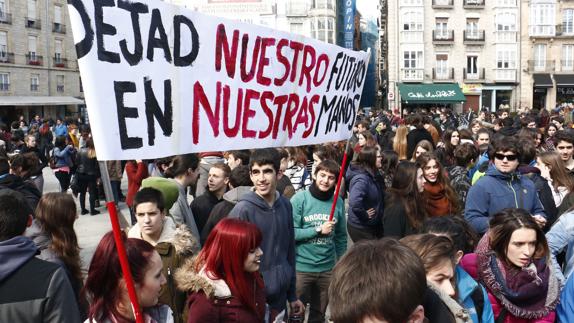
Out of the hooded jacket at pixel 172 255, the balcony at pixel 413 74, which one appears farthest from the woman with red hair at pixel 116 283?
the balcony at pixel 413 74

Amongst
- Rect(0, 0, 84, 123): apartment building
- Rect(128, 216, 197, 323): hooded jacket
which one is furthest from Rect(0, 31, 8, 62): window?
Rect(128, 216, 197, 323): hooded jacket

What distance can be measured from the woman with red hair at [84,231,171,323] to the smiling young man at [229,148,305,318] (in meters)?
1.11

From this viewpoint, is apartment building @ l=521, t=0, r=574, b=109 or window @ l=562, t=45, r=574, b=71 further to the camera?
window @ l=562, t=45, r=574, b=71

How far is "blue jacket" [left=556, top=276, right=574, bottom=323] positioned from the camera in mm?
2785

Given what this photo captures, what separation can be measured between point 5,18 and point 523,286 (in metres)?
43.1

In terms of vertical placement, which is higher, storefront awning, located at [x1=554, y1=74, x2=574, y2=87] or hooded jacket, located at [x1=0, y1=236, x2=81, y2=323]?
storefront awning, located at [x1=554, y1=74, x2=574, y2=87]

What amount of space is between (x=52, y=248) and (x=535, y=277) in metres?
2.85

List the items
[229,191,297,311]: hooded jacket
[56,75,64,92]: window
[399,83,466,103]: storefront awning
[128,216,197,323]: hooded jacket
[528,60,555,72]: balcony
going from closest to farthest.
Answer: [128,216,197,323]: hooded jacket < [229,191,297,311]: hooded jacket < [399,83,466,103]: storefront awning < [528,60,555,72]: balcony < [56,75,64,92]: window

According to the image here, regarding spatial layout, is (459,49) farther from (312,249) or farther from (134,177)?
(312,249)

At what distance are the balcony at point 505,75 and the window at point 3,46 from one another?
3416 cm

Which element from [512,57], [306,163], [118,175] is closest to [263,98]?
[306,163]

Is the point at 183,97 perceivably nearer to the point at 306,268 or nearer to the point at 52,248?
the point at 52,248

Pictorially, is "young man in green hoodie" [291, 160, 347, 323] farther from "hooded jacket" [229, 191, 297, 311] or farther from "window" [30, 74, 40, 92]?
"window" [30, 74, 40, 92]

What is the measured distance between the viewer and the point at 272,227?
3.57 m
